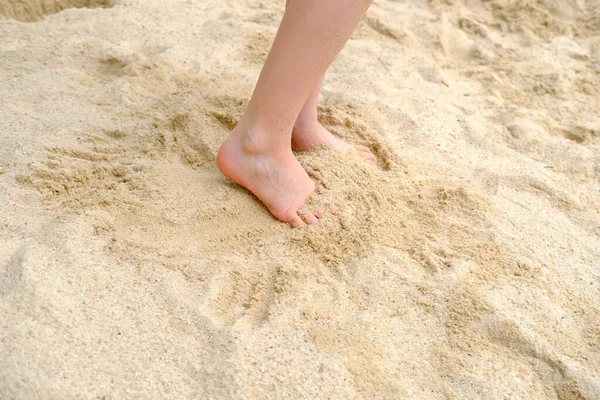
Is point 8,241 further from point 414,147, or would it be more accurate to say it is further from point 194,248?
point 414,147

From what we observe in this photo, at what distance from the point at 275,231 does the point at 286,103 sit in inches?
13.9

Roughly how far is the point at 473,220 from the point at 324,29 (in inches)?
30.6

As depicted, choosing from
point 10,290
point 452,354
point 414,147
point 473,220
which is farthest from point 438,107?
point 10,290

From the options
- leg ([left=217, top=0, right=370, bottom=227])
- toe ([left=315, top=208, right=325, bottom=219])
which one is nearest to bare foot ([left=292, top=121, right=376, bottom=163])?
leg ([left=217, top=0, right=370, bottom=227])

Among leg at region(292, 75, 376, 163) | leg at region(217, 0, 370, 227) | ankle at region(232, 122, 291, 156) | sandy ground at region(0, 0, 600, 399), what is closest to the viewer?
sandy ground at region(0, 0, 600, 399)

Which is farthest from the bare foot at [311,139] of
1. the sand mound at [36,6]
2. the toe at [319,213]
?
the sand mound at [36,6]

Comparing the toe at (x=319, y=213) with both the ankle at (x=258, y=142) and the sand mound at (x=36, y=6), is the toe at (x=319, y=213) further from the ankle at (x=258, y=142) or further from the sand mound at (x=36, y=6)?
the sand mound at (x=36, y=6)

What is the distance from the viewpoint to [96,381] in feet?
4.11

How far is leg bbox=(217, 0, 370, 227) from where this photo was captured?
5.07 feet

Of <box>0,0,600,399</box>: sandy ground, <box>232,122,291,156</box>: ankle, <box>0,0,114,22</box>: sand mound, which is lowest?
<box>0,0,114,22</box>: sand mound

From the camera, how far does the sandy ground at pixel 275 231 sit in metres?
1.36

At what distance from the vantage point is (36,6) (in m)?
2.81

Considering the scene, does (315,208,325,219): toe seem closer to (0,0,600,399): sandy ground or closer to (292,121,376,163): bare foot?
(0,0,600,399): sandy ground

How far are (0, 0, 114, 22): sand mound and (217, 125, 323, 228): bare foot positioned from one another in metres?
1.56
